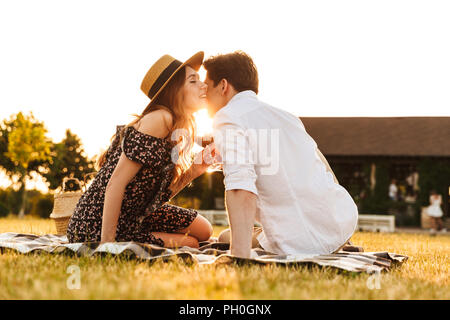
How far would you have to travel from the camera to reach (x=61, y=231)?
22.1 ft

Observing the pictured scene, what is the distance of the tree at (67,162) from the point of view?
3241cm

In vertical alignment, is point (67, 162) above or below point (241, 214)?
above

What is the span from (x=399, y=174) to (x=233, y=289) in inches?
979

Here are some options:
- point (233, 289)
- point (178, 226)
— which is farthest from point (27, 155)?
point (233, 289)

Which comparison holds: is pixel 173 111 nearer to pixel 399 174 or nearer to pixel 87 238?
pixel 87 238

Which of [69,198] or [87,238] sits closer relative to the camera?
[87,238]

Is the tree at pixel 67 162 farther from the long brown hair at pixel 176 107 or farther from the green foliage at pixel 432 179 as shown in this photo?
the long brown hair at pixel 176 107

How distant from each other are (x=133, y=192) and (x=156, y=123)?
62cm

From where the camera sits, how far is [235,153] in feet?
11.0

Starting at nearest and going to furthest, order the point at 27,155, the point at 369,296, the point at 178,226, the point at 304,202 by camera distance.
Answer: the point at 369,296 → the point at 304,202 → the point at 178,226 → the point at 27,155

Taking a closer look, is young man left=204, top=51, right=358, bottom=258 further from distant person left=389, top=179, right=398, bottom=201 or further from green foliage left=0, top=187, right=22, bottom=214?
green foliage left=0, top=187, right=22, bottom=214

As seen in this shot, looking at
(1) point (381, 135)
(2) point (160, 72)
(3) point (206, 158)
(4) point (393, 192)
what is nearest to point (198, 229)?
(3) point (206, 158)

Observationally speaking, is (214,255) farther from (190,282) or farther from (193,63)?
(193,63)

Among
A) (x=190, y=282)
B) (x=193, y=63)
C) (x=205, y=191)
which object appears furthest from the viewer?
(x=205, y=191)
